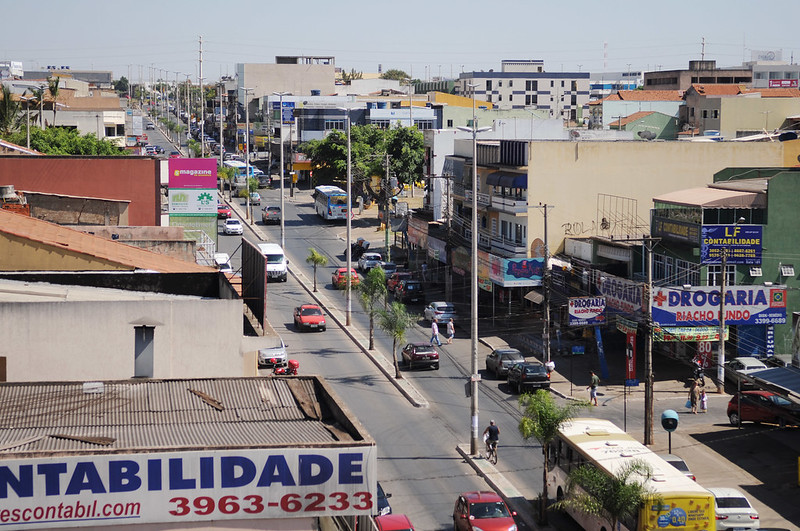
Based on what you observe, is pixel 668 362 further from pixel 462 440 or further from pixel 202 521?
pixel 202 521

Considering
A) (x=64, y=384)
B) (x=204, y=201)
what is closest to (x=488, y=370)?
(x=204, y=201)

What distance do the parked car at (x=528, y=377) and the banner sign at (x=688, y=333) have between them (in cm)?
508

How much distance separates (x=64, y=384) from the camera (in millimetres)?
19969

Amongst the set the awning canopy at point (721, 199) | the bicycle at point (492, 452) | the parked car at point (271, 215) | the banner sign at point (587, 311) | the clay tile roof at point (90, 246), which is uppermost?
the awning canopy at point (721, 199)

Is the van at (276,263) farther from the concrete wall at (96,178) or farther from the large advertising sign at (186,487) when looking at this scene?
the large advertising sign at (186,487)

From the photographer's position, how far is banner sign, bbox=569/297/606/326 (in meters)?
48.6

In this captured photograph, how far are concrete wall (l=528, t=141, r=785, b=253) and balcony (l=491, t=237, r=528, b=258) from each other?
936mm

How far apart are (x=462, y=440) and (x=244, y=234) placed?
5155cm

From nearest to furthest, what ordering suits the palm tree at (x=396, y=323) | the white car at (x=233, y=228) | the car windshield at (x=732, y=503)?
the car windshield at (x=732, y=503)
the palm tree at (x=396, y=323)
the white car at (x=233, y=228)

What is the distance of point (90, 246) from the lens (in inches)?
1245

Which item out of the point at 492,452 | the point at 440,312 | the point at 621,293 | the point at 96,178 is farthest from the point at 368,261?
the point at 492,452

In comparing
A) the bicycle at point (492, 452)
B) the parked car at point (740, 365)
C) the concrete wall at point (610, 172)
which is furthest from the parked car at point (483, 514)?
the concrete wall at point (610, 172)

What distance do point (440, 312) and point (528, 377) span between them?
14.2 metres

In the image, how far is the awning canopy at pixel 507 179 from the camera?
61312 mm
